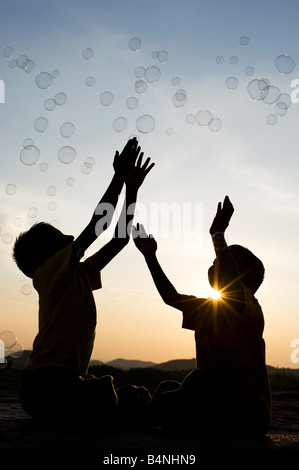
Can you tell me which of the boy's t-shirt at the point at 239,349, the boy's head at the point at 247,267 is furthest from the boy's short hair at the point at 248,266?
the boy's t-shirt at the point at 239,349

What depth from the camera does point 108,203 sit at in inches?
138

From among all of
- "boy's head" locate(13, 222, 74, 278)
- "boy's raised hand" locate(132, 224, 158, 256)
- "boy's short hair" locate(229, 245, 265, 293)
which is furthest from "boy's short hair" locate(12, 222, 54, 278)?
"boy's short hair" locate(229, 245, 265, 293)

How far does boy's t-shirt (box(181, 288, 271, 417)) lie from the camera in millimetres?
3182

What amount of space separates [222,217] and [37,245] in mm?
1347

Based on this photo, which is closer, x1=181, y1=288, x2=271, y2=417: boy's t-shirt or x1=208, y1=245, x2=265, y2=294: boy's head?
x1=181, y1=288, x2=271, y2=417: boy's t-shirt

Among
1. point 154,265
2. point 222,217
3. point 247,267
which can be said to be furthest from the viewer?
point 154,265

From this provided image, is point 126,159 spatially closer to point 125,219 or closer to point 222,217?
point 125,219

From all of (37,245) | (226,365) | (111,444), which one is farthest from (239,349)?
(37,245)

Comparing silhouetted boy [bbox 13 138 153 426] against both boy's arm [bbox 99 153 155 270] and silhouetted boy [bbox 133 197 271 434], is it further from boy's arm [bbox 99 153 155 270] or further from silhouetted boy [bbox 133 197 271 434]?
silhouetted boy [bbox 133 197 271 434]

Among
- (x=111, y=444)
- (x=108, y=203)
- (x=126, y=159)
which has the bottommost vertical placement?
(x=111, y=444)

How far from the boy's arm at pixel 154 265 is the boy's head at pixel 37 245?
72cm

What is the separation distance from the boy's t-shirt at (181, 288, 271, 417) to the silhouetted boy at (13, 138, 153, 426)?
2.37 ft
